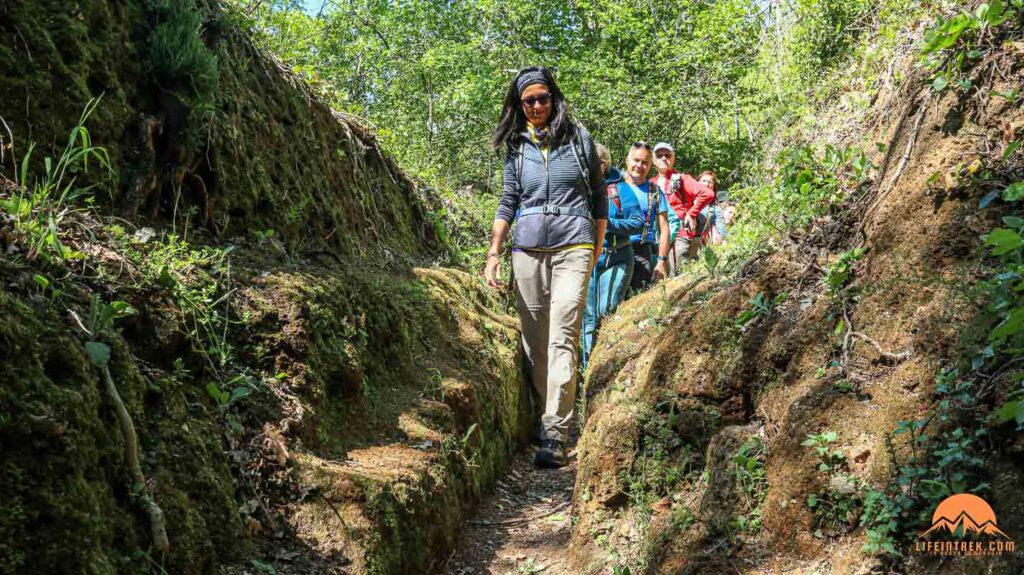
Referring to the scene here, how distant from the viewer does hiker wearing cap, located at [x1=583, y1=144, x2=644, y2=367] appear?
7836 mm

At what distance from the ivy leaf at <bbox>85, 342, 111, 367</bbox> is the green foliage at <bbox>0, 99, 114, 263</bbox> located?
0.50m

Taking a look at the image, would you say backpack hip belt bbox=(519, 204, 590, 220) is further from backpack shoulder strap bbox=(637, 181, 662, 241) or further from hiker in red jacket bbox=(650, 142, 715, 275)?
hiker in red jacket bbox=(650, 142, 715, 275)

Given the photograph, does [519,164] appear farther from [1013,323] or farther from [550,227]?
[1013,323]

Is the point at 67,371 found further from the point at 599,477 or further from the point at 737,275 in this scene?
the point at 737,275

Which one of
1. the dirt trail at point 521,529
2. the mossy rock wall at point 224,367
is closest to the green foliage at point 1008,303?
the dirt trail at point 521,529

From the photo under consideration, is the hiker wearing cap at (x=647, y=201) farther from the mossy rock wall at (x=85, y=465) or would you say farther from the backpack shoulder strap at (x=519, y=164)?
the mossy rock wall at (x=85, y=465)

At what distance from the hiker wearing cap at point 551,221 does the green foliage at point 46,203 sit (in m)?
2.98

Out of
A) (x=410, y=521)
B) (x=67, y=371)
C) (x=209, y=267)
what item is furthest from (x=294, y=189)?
(x=67, y=371)

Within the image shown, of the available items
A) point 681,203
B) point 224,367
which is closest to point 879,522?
point 224,367

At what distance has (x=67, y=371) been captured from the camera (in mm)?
2357

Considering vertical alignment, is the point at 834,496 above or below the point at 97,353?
below

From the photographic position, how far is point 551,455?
5.84 metres

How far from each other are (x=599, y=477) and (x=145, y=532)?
2497 millimetres

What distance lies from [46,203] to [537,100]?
372 cm
